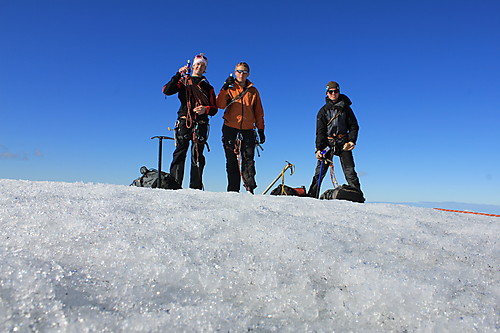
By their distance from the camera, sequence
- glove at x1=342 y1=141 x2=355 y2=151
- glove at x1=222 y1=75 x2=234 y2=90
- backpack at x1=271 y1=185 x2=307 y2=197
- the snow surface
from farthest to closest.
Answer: glove at x1=342 y1=141 x2=355 y2=151 → backpack at x1=271 y1=185 x2=307 y2=197 → glove at x1=222 y1=75 x2=234 y2=90 → the snow surface

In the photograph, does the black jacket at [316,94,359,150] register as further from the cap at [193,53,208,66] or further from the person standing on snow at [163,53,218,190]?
the cap at [193,53,208,66]

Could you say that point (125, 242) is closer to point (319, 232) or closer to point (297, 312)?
point (297, 312)

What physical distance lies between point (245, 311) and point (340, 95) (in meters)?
5.99

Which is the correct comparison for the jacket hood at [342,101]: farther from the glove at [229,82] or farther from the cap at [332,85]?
the glove at [229,82]

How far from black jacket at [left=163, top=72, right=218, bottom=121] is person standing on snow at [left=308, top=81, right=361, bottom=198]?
6.96ft

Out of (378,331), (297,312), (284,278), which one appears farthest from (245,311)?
(378,331)

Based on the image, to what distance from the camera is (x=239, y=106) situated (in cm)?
613

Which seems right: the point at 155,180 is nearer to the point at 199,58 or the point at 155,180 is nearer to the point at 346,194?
the point at 199,58

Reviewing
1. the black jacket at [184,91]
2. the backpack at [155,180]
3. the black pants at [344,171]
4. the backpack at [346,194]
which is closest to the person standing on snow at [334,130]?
the black pants at [344,171]

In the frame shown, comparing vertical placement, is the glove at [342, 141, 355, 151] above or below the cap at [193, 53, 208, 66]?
below

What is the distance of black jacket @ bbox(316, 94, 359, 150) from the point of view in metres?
6.59

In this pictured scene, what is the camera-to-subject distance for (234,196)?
307 centimetres

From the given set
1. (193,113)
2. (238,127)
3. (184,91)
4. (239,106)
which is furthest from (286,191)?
(184,91)

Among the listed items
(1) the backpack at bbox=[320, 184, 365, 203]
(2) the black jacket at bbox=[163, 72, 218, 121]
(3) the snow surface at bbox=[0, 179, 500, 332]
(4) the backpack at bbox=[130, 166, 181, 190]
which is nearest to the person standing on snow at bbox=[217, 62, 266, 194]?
(2) the black jacket at bbox=[163, 72, 218, 121]
